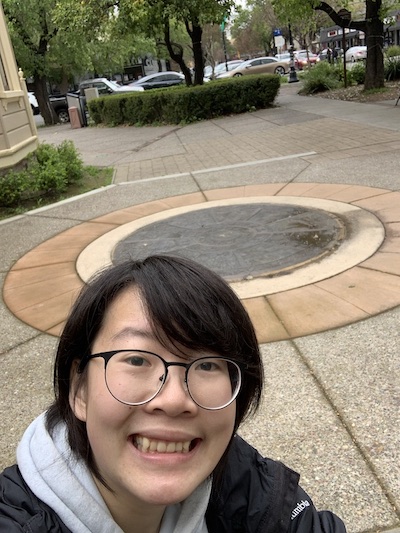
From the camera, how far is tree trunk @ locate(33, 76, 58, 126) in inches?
950

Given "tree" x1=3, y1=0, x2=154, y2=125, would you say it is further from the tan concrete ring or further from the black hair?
the black hair

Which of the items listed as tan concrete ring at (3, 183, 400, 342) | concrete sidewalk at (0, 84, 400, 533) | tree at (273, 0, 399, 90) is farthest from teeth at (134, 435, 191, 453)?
tree at (273, 0, 399, 90)

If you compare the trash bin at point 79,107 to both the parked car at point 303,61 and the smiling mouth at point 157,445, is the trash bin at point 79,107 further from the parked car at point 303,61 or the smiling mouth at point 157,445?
the smiling mouth at point 157,445

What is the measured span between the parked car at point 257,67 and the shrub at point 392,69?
14.0 meters

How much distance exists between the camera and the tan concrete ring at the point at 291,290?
3307mm

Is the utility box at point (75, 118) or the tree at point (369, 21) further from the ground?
the tree at point (369, 21)

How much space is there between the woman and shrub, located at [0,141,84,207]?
250 inches

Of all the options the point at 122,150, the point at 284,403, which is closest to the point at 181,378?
the point at 284,403

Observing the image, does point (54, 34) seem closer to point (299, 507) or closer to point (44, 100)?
point (44, 100)

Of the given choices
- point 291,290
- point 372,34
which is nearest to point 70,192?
point 291,290

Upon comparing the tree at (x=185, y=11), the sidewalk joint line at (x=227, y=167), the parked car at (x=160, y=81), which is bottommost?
the sidewalk joint line at (x=227, y=167)

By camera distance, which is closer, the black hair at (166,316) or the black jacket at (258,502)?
the black hair at (166,316)

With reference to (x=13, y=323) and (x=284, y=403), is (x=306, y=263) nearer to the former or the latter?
(x=284, y=403)

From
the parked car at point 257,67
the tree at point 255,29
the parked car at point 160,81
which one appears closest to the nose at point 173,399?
the parked car at point 160,81
